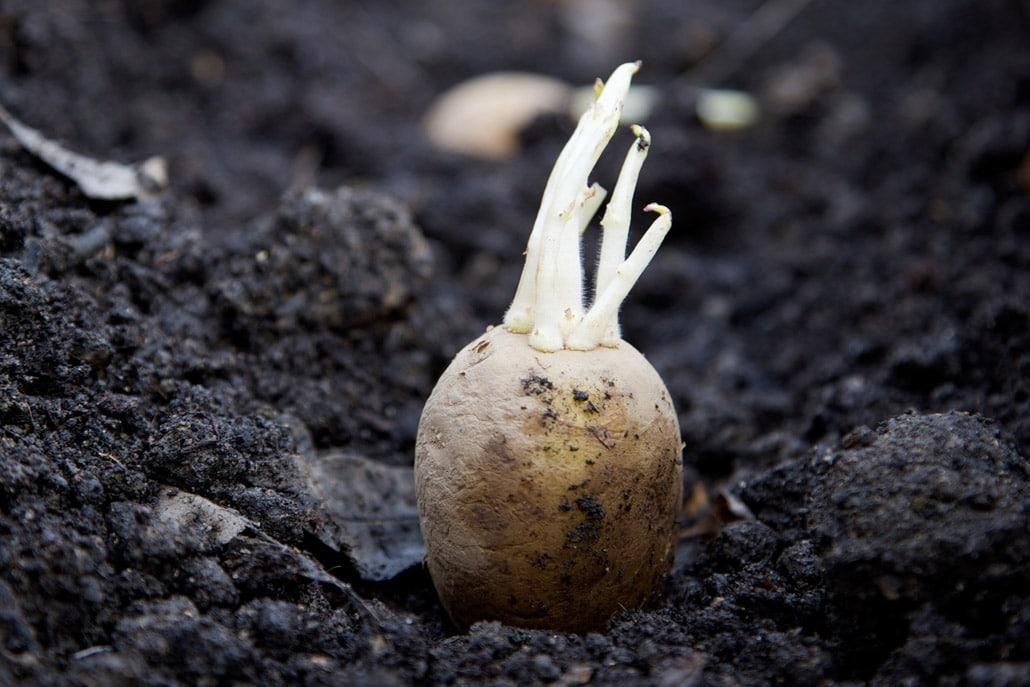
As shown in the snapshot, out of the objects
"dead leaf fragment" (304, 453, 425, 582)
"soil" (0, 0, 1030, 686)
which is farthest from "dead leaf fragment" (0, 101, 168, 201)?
"dead leaf fragment" (304, 453, 425, 582)

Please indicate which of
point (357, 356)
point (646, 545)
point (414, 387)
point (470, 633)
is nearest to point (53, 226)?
point (357, 356)

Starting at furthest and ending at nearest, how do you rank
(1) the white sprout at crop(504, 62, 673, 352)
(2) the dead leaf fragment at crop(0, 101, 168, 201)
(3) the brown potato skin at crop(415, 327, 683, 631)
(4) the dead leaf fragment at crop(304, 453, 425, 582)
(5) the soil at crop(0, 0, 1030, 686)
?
(2) the dead leaf fragment at crop(0, 101, 168, 201)
(4) the dead leaf fragment at crop(304, 453, 425, 582)
(1) the white sprout at crop(504, 62, 673, 352)
(3) the brown potato skin at crop(415, 327, 683, 631)
(5) the soil at crop(0, 0, 1030, 686)

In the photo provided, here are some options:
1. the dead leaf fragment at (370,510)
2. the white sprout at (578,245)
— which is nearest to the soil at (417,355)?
the dead leaf fragment at (370,510)

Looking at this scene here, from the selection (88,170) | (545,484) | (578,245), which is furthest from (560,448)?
(88,170)

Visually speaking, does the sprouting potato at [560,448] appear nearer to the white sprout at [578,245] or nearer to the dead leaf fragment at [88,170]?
the white sprout at [578,245]

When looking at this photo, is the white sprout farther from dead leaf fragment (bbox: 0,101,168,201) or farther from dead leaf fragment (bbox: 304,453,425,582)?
dead leaf fragment (bbox: 0,101,168,201)

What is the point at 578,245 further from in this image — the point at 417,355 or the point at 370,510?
the point at 417,355
